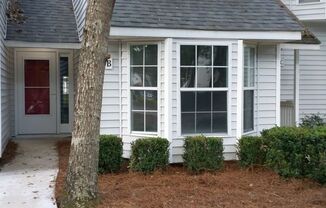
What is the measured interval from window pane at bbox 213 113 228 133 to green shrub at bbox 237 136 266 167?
66 centimetres

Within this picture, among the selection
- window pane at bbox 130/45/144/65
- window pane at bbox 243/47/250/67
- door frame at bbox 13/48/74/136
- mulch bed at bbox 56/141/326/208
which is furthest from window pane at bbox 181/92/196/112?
door frame at bbox 13/48/74/136

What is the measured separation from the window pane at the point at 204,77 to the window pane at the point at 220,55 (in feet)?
0.79

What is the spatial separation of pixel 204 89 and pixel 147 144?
5.84ft

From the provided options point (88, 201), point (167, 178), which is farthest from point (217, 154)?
point (88, 201)

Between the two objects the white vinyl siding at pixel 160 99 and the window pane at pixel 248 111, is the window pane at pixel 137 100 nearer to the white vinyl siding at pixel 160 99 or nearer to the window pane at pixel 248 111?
the white vinyl siding at pixel 160 99

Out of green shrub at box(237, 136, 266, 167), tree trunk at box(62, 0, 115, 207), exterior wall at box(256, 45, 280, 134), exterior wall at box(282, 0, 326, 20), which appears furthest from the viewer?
exterior wall at box(282, 0, 326, 20)

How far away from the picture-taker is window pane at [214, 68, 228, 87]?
33.4 feet

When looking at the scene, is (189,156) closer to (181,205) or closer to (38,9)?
(181,205)

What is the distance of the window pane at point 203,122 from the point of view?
1011cm

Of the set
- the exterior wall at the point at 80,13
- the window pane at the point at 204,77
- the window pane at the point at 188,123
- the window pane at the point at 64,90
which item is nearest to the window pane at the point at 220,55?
the window pane at the point at 204,77

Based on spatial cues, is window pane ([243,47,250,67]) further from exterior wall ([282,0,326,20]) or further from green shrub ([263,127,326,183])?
exterior wall ([282,0,326,20])

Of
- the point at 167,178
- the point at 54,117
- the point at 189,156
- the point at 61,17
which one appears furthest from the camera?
the point at 54,117

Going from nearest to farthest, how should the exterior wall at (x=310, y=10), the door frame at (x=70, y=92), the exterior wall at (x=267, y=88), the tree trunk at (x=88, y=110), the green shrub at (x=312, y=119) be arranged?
the tree trunk at (x=88, y=110) < the exterior wall at (x=267, y=88) < the door frame at (x=70, y=92) < the green shrub at (x=312, y=119) < the exterior wall at (x=310, y=10)

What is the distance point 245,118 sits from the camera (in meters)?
10.9
